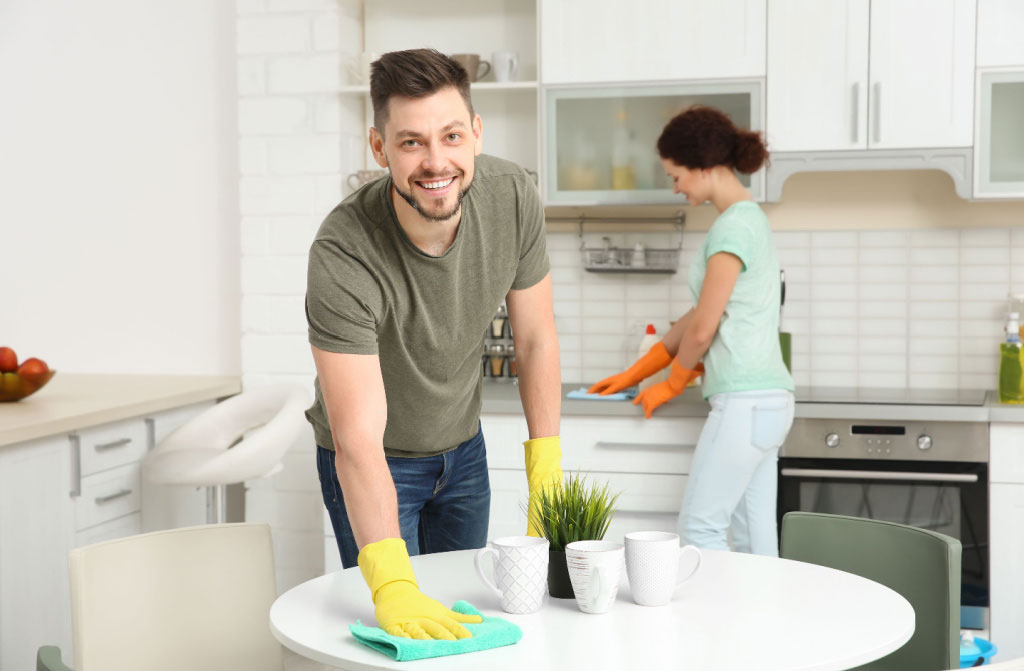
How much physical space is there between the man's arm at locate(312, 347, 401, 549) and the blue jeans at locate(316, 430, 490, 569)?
0.32 metres

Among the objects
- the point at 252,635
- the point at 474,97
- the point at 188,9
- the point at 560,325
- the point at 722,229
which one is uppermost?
the point at 188,9

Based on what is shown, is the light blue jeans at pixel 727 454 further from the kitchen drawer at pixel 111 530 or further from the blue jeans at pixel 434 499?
the kitchen drawer at pixel 111 530

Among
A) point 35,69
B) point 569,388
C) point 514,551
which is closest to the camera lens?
point 514,551

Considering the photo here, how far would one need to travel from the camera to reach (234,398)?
10.4ft

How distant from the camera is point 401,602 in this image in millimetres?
1349

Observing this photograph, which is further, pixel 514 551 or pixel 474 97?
pixel 474 97

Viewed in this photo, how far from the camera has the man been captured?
5.08 ft

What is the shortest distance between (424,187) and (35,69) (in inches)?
109

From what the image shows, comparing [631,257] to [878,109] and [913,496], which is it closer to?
[878,109]

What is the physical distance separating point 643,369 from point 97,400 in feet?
5.16

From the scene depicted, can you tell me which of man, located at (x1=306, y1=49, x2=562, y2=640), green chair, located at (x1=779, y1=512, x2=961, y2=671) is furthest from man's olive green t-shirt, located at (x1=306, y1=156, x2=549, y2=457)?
green chair, located at (x1=779, y1=512, x2=961, y2=671)

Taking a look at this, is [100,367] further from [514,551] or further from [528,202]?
[514,551]

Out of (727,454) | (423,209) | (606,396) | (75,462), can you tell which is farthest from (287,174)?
(423,209)

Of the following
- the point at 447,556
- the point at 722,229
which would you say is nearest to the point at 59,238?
the point at 722,229
